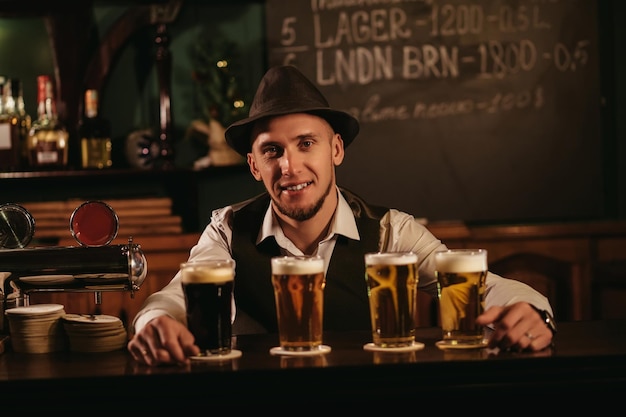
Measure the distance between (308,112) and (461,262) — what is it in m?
0.85

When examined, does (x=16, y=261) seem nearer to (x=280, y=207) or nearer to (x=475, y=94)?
(x=280, y=207)

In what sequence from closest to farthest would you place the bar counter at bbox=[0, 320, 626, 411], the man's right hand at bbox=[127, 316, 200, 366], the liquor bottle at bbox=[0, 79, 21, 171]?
1. the bar counter at bbox=[0, 320, 626, 411]
2. the man's right hand at bbox=[127, 316, 200, 366]
3. the liquor bottle at bbox=[0, 79, 21, 171]

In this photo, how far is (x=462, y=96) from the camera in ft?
15.3

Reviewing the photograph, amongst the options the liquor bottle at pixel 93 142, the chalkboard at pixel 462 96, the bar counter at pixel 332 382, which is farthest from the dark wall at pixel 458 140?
the bar counter at pixel 332 382

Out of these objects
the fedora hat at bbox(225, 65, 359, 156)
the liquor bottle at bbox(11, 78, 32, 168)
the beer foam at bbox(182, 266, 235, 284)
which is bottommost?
the beer foam at bbox(182, 266, 235, 284)

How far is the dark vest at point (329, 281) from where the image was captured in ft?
8.27

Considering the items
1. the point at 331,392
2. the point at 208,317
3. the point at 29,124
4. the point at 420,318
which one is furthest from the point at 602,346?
the point at 29,124

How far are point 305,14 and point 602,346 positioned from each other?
125 inches

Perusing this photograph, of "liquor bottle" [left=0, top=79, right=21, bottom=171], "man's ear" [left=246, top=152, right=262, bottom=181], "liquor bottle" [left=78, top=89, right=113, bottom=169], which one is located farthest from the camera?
"liquor bottle" [left=78, top=89, right=113, bottom=169]

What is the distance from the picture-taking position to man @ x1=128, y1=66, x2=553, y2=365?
2482 millimetres

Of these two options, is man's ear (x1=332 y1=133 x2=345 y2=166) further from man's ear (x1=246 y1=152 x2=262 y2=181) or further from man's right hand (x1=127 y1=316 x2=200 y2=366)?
man's right hand (x1=127 y1=316 x2=200 y2=366)

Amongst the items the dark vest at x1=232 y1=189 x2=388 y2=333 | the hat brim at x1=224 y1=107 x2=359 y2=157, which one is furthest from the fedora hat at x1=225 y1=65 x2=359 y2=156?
the dark vest at x1=232 y1=189 x2=388 y2=333

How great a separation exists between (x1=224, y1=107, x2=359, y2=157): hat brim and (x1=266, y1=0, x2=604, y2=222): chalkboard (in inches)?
71.6

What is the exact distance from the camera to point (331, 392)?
1.64 m
